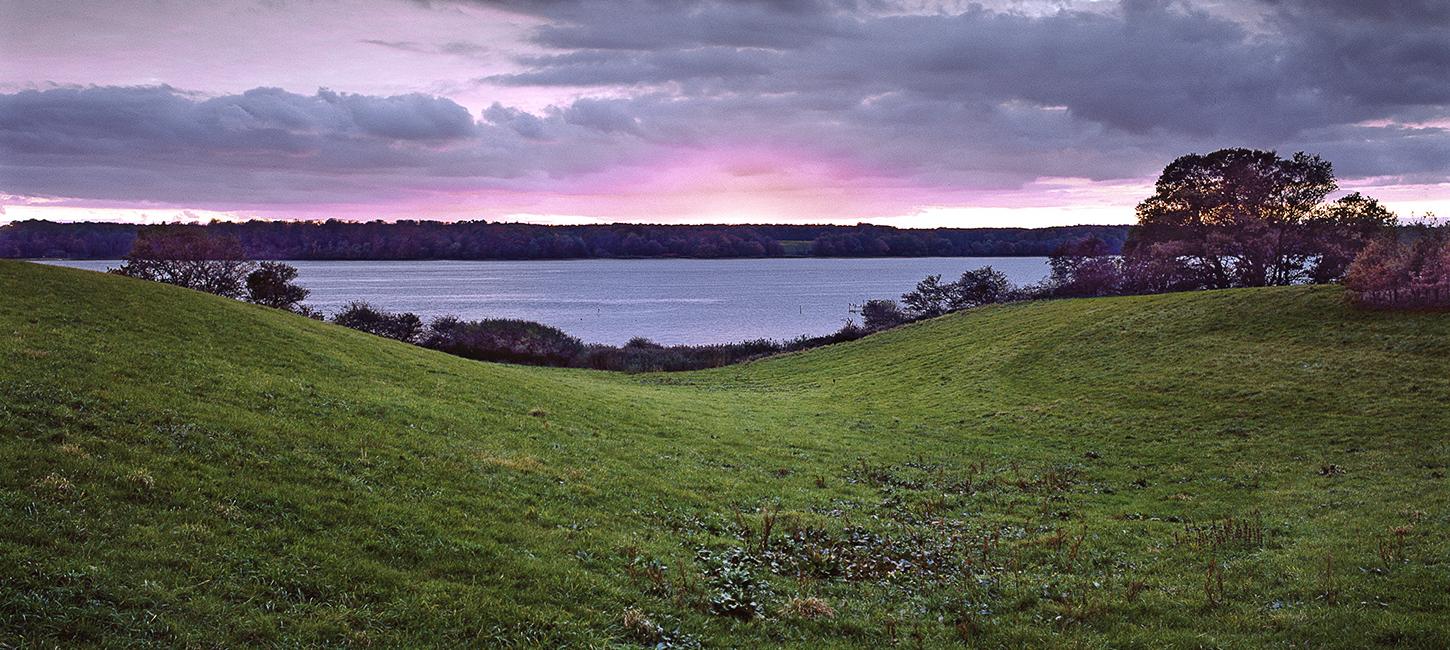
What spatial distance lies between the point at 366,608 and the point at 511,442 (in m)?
10.7

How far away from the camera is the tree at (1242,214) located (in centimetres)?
6881

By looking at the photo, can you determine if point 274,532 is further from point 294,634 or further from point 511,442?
point 511,442

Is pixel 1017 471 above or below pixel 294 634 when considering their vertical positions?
below

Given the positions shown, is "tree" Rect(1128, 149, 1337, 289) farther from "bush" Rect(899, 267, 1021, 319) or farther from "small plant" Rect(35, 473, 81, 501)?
"small plant" Rect(35, 473, 81, 501)

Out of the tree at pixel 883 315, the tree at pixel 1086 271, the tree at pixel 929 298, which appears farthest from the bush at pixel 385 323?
the tree at pixel 1086 271

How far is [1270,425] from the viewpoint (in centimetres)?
2712

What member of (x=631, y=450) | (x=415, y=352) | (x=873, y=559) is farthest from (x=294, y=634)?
(x=415, y=352)

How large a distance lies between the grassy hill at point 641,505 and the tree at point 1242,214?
142 ft

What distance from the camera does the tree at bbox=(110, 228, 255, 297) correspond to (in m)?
72.9

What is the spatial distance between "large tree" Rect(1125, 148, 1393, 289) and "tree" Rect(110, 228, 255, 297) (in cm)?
9415

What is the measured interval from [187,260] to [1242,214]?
104m

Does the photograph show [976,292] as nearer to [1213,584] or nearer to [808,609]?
[1213,584]

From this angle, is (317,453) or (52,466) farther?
(317,453)

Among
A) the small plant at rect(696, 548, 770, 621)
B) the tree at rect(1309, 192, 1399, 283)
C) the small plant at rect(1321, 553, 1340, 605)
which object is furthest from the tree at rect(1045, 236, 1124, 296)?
the small plant at rect(696, 548, 770, 621)
